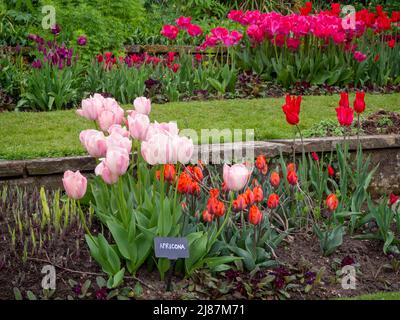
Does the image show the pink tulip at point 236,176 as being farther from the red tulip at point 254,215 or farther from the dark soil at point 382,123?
the dark soil at point 382,123

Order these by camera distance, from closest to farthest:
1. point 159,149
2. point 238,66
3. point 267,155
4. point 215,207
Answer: point 159,149
point 215,207
point 267,155
point 238,66

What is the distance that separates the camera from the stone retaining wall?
4918 mm

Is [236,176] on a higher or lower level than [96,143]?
lower

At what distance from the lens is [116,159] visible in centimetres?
349

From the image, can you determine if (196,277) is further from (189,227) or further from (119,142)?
(119,142)

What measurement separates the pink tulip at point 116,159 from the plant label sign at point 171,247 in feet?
1.30

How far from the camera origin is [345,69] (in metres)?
8.02

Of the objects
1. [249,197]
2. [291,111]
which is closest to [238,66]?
[291,111]

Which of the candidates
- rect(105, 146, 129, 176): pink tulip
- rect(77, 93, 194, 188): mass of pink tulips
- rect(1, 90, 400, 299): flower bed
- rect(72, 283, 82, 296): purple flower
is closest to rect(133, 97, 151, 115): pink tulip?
rect(1, 90, 400, 299): flower bed

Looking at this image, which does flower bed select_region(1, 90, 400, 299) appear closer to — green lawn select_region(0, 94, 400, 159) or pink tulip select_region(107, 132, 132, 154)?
pink tulip select_region(107, 132, 132, 154)

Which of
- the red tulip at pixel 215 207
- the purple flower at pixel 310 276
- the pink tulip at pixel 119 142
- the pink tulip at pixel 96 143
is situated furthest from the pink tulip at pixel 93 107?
the purple flower at pixel 310 276

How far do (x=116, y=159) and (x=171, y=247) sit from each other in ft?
1.66

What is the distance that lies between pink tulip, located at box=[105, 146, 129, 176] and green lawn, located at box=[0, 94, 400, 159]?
1803 millimetres

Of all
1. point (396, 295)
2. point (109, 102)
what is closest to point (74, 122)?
point (109, 102)
